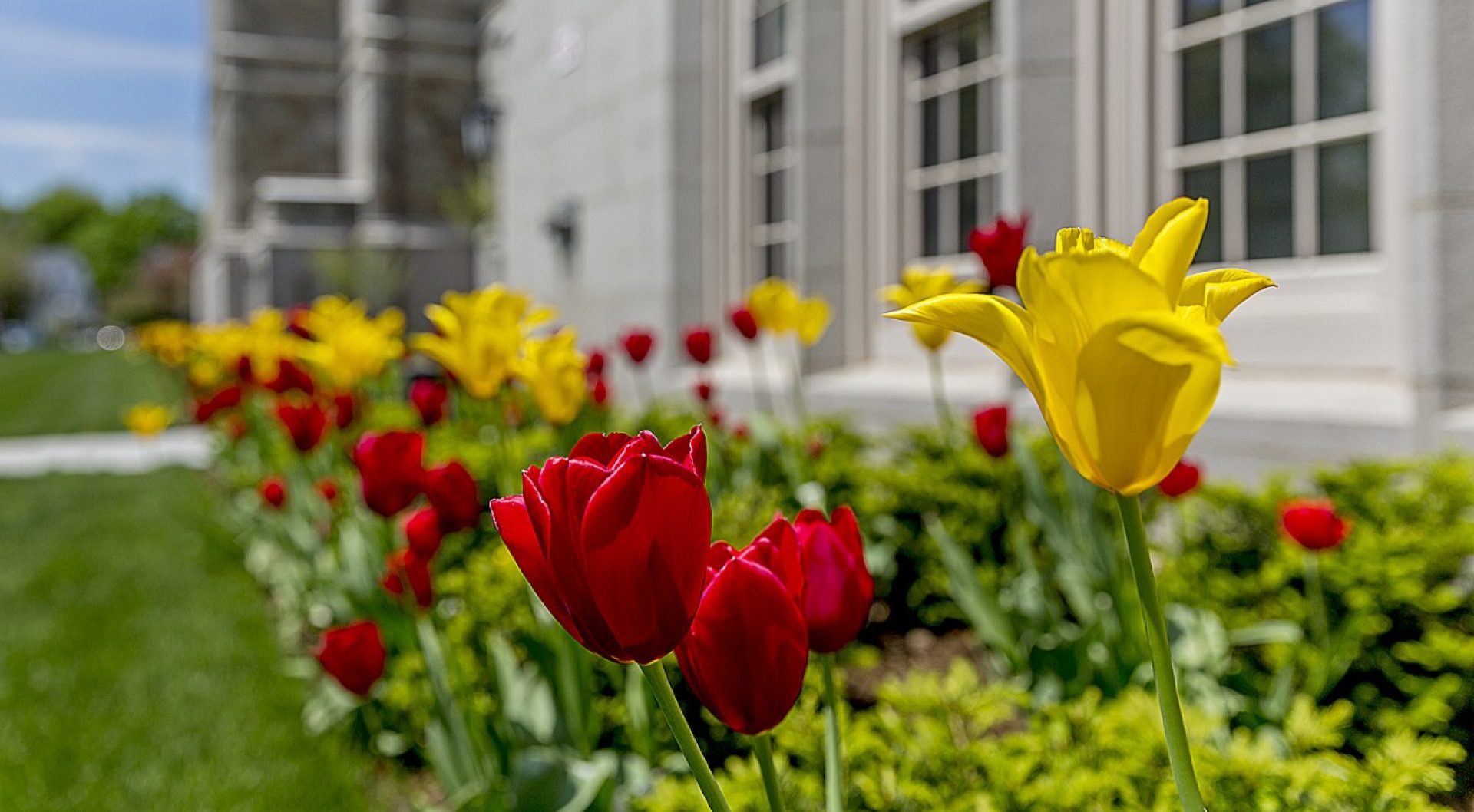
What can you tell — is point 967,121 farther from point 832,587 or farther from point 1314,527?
point 832,587

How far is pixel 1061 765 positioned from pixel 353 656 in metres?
1.02

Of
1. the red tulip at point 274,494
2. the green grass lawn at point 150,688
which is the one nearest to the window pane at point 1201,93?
the red tulip at point 274,494

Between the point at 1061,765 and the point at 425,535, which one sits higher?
the point at 425,535

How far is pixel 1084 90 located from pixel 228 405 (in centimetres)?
355

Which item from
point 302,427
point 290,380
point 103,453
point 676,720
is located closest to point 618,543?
point 676,720

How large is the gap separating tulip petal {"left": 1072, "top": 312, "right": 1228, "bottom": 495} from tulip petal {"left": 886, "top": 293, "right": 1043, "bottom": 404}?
0.04m

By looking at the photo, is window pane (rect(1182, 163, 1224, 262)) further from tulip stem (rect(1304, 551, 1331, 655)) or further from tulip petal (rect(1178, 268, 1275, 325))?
tulip petal (rect(1178, 268, 1275, 325))

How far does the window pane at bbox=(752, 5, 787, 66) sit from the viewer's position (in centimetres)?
641

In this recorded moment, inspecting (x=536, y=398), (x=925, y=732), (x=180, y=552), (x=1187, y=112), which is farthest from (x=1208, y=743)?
(x=180, y=552)

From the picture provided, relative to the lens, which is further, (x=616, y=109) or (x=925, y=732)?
(x=616, y=109)

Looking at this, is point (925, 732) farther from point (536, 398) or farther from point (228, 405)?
point (228, 405)

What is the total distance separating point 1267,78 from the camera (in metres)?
3.88

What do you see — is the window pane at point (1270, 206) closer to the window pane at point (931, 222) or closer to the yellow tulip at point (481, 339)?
the window pane at point (931, 222)

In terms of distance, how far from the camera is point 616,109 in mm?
7828
